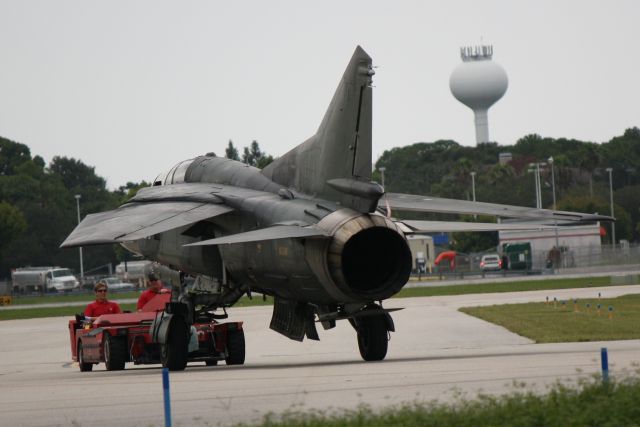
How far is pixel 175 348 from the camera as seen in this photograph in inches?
792

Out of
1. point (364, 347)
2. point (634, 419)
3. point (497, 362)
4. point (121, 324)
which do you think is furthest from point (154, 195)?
point (634, 419)

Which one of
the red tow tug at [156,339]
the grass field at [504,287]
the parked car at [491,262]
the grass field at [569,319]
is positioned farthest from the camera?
the parked car at [491,262]

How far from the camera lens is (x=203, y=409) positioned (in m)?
13.2

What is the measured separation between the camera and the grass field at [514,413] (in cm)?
1040

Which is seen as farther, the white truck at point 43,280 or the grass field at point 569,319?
the white truck at point 43,280

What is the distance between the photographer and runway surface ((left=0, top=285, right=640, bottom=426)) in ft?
42.7

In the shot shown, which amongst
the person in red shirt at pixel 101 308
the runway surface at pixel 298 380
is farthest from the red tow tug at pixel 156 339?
the person in red shirt at pixel 101 308

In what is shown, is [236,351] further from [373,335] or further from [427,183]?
[427,183]

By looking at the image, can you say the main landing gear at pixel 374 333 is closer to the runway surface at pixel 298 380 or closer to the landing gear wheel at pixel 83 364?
the runway surface at pixel 298 380

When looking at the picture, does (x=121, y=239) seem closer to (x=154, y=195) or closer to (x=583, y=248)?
(x=154, y=195)

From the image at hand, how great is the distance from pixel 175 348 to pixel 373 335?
3.41 metres

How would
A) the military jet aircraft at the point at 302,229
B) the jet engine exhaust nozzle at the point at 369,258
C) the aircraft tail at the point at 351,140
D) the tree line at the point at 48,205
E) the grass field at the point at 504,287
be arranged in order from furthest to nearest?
1. the tree line at the point at 48,205
2. the grass field at the point at 504,287
3. the aircraft tail at the point at 351,140
4. the military jet aircraft at the point at 302,229
5. the jet engine exhaust nozzle at the point at 369,258

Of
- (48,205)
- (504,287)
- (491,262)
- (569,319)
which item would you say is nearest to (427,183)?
(48,205)

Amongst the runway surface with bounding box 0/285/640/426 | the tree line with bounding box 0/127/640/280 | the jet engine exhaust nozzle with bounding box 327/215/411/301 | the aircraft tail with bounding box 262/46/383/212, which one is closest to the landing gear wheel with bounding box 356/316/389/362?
the runway surface with bounding box 0/285/640/426
